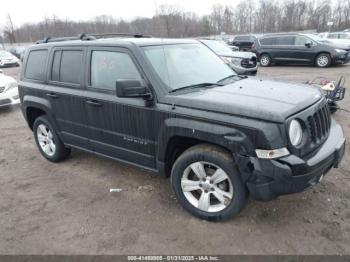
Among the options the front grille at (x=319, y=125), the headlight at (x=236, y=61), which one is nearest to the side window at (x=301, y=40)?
the headlight at (x=236, y=61)

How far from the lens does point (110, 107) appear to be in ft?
12.3

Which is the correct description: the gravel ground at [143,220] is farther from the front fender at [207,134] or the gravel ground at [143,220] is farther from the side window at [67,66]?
the side window at [67,66]

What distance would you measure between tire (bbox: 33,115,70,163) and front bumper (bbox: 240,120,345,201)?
127 inches

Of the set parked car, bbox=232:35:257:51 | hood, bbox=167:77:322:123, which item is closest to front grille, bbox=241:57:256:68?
hood, bbox=167:77:322:123

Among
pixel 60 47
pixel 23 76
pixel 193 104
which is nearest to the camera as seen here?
pixel 193 104

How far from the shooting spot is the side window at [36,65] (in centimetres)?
463

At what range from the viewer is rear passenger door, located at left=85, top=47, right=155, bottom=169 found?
11.5ft

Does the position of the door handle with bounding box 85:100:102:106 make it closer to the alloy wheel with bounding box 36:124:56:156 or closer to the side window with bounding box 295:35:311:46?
the alloy wheel with bounding box 36:124:56:156

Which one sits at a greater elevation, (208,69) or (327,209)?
(208,69)

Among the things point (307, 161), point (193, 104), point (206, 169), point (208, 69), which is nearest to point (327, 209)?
point (307, 161)

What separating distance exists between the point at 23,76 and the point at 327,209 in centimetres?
477

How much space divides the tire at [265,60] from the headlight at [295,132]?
15.7 m

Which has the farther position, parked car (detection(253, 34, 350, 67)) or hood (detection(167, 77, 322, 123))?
parked car (detection(253, 34, 350, 67))

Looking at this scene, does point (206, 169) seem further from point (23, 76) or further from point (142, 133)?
point (23, 76)
